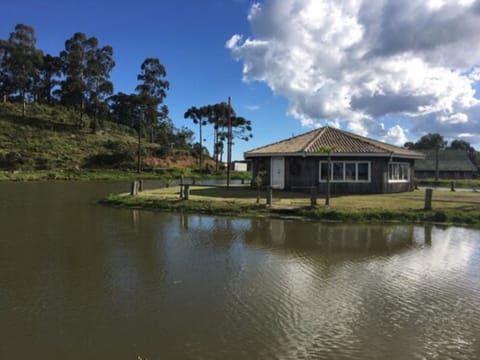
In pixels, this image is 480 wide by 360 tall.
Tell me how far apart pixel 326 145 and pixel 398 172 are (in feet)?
17.6

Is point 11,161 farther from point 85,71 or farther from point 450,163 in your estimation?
point 450,163

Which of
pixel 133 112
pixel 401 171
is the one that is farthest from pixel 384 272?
pixel 133 112

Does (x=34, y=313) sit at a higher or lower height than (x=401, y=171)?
lower

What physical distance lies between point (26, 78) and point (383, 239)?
71.0 metres

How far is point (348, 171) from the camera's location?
21922 mm

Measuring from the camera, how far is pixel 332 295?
6.59 metres

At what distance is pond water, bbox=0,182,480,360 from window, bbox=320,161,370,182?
31.6 ft

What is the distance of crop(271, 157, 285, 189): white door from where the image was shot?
22983 millimetres

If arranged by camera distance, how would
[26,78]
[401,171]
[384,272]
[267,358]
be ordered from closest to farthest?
[267,358], [384,272], [401,171], [26,78]

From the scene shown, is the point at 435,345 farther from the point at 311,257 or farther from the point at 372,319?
the point at 311,257

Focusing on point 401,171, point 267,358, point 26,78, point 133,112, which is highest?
point 26,78

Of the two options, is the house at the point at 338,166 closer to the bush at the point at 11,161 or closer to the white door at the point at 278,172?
the white door at the point at 278,172

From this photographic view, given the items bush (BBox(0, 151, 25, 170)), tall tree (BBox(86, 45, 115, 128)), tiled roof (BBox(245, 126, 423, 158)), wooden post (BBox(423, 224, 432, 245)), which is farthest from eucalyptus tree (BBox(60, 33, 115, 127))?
wooden post (BBox(423, 224, 432, 245))

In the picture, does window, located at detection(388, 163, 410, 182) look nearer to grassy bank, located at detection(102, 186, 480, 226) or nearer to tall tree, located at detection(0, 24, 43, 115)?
grassy bank, located at detection(102, 186, 480, 226)
